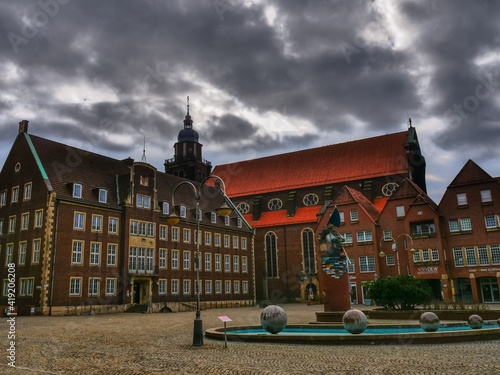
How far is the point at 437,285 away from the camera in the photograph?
4925 centimetres

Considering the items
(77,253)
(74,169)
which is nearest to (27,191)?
(74,169)

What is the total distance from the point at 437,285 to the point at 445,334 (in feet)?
119

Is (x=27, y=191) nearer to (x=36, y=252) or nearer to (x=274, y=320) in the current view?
(x=36, y=252)

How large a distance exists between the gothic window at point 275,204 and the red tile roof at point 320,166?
66.7 inches

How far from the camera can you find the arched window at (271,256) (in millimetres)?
65812

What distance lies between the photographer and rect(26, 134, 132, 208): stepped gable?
4059cm

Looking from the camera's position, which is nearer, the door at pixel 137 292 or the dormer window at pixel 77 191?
the dormer window at pixel 77 191

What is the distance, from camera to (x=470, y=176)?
4888 cm

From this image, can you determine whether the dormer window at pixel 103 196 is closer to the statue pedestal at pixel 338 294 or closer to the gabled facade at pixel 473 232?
the statue pedestal at pixel 338 294

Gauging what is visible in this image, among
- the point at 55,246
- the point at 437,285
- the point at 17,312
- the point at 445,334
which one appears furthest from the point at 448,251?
the point at 17,312

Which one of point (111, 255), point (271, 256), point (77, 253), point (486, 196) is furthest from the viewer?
point (271, 256)

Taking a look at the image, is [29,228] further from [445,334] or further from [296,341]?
→ [445,334]

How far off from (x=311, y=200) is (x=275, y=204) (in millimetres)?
6076

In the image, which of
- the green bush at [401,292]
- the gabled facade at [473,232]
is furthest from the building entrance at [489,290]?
the green bush at [401,292]
